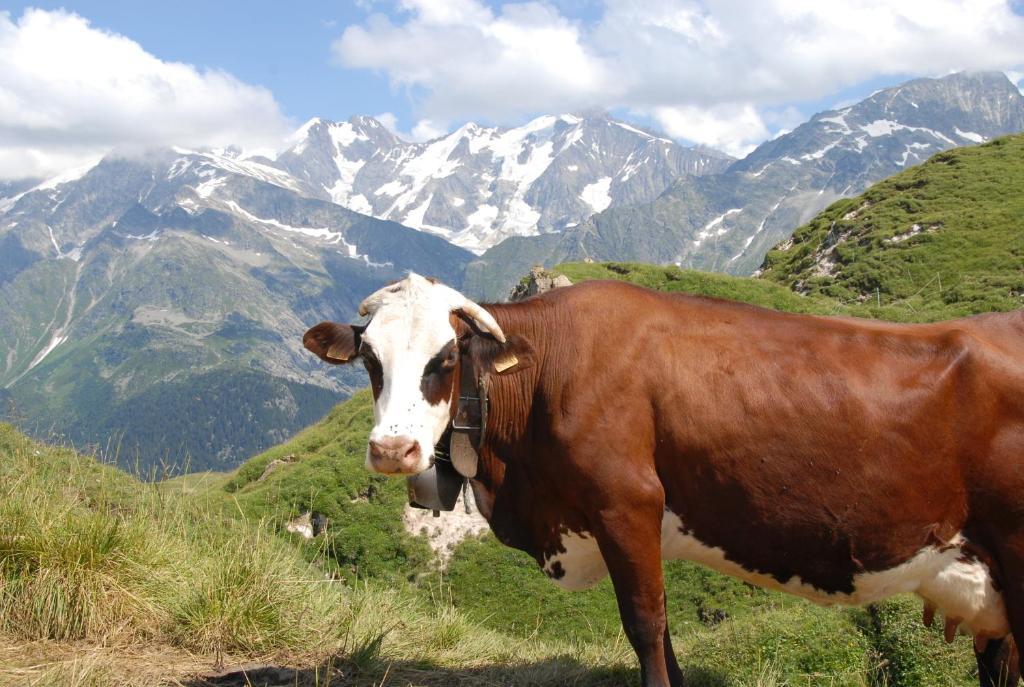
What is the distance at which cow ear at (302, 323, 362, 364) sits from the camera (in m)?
6.19

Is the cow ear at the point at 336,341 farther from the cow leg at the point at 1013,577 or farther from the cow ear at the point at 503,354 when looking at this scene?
the cow leg at the point at 1013,577

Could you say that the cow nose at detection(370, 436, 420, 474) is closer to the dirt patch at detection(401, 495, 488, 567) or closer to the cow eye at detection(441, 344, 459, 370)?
the cow eye at detection(441, 344, 459, 370)

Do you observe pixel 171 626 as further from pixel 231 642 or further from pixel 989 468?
pixel 989 468

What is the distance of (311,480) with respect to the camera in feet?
68.0

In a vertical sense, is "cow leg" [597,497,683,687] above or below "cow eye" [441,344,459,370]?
below

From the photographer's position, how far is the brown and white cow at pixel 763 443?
5.56 meters

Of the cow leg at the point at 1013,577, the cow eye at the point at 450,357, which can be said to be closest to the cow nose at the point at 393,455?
the cow eye at the point at 450,357

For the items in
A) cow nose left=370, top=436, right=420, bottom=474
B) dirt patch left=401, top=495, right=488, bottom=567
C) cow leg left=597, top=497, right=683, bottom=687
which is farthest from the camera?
dirt patch left=401, top=495, right=488, bottom=567

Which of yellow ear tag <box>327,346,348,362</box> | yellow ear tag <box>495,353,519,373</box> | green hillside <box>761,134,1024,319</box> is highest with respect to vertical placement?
green hillside <box>761,134,1024,319</box>

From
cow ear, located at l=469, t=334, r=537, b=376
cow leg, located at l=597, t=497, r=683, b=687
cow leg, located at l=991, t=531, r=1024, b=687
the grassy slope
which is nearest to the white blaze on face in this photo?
cow ear, located at l=469, t=334, r=537, b=376

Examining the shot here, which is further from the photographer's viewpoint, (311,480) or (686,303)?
(311,480)

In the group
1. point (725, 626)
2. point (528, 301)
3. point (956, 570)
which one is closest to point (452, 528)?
point (725, 626)

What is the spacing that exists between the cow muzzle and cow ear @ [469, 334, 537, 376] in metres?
0.96

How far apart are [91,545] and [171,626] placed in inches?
41.1
